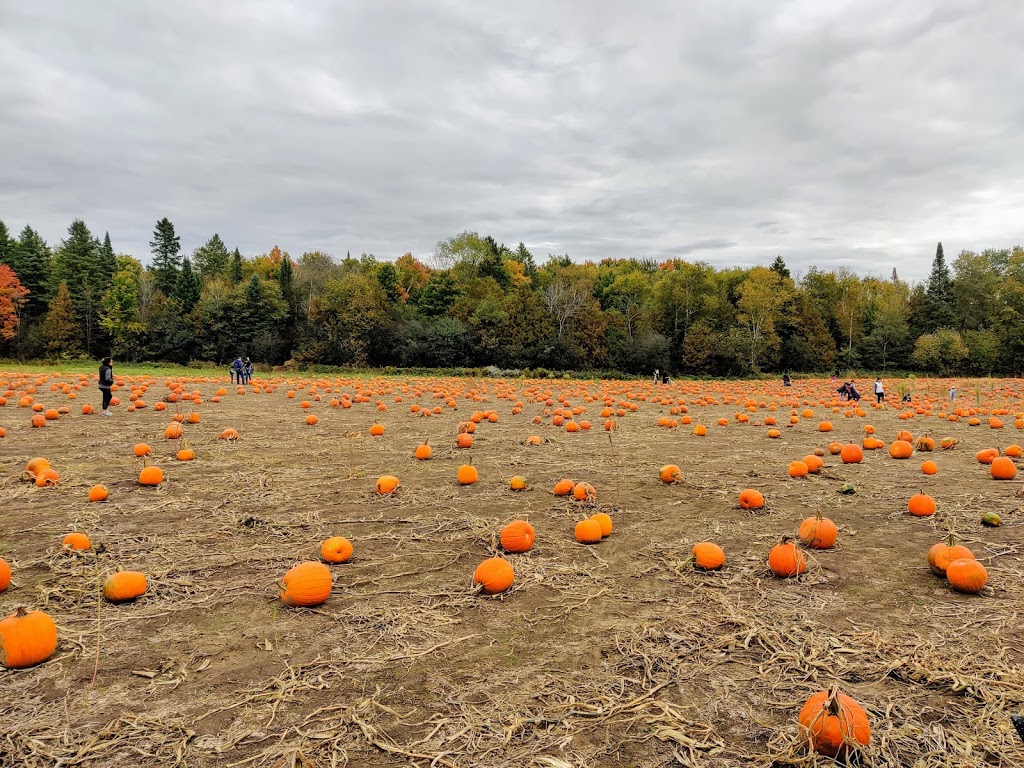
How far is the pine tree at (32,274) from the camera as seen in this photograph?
2154 inches

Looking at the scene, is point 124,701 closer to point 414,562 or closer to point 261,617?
point 261,617

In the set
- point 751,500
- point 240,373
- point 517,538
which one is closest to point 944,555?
point 751,500

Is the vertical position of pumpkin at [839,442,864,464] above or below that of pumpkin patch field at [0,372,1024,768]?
above

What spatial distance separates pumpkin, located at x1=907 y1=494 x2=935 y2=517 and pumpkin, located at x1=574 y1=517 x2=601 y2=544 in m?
3.47

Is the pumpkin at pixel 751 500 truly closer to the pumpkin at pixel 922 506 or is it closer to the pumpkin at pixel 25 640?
the pumpkin at pixel 922 506

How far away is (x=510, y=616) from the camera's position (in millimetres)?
4078

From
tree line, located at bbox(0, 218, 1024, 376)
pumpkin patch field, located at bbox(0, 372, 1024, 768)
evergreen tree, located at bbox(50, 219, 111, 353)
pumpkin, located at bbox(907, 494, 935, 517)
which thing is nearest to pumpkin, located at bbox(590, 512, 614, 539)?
pumpkin patch field, located at bbox(0, 372, 1024, 768)

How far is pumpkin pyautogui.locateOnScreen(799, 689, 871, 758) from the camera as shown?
256 cm

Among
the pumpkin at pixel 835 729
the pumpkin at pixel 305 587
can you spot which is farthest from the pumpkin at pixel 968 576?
the pumpkin at pixel 305 587

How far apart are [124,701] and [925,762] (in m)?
3.89

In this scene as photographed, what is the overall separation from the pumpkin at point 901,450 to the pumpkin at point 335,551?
8.83 meters

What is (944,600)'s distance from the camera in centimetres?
419

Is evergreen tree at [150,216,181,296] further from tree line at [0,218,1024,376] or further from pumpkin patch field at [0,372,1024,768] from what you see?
pumpkin patch field at [0,372,1024,768]

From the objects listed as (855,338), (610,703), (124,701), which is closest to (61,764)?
(124,701)
